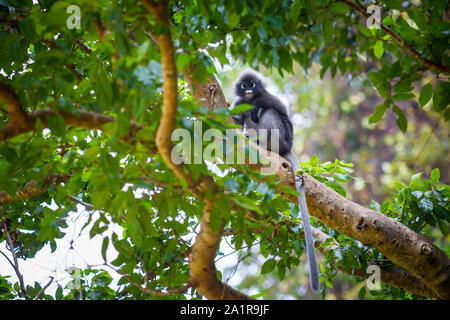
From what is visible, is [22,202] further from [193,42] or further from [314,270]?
[314,270]

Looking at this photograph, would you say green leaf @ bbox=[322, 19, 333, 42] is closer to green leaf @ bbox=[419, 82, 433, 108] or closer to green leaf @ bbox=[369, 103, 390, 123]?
green leaf @ bbox=[369, 103, 390, 123]

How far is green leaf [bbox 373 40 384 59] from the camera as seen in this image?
1.93m

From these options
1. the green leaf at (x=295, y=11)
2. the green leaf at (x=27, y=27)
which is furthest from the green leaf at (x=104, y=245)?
the green leaf at (x=295, y=11)

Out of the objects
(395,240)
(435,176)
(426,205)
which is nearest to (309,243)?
(395,240)

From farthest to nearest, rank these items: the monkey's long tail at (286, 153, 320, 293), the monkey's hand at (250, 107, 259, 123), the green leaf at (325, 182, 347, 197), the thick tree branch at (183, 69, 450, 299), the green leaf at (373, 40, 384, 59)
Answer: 1. the monkey's hand at (250, 107, 259, 123)
2. the green leaf at (325, 182, 347, 197)
3. the thick tree branch at (183, 69, 450, 299)
4. the monkey's long tail at (286, 153, 320, 293)
5. the green leaf at (373, 40, 384, 59)

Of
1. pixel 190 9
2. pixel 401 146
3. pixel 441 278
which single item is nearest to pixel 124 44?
pixel 190 9

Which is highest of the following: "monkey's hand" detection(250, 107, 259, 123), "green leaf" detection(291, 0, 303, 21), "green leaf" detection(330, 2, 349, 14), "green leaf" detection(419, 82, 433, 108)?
"monkey's hand" detection(250, 107, 259, 123)

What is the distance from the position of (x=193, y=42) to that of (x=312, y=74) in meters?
5.16

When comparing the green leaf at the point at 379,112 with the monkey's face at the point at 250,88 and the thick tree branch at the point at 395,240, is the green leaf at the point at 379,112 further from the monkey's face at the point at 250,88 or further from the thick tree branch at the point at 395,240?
the monkey's face at the point at 250,88

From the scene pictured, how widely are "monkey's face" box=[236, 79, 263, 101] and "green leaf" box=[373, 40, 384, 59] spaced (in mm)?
2328

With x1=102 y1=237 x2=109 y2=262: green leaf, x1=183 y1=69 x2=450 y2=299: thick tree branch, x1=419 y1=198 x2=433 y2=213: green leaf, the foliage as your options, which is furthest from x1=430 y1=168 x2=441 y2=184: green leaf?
x1=102 y1=237 x2=109 y2=262: green leaf

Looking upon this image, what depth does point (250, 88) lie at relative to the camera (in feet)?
14.1

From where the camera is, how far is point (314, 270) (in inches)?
88.6

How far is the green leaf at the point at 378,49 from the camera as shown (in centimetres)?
193
